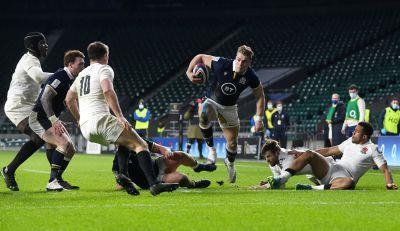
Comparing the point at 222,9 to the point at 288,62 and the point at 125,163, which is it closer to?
the point at 288,62

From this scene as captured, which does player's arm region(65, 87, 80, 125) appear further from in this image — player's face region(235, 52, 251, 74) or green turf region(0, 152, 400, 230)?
player's face region(235, 52, 251, 74)

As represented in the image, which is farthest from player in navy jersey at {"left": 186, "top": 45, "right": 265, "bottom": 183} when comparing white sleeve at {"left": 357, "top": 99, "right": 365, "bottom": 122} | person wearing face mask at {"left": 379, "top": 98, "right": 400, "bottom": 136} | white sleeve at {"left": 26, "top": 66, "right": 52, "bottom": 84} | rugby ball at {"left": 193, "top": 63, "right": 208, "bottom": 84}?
person wearing face mask at {"left": 379, "top": 98, "right": 400, "bottom": 136}

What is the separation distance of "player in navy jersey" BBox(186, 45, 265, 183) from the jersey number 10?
2.62 meters

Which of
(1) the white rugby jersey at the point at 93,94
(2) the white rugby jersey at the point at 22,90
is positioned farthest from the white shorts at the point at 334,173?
(2) the white rugby jersey at the point at 22,90

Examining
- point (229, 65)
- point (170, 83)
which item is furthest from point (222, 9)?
point (229, 65)

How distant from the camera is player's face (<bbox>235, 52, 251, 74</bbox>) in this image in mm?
12383

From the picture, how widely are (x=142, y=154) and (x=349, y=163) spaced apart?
343cm

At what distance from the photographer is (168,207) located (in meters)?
8.46

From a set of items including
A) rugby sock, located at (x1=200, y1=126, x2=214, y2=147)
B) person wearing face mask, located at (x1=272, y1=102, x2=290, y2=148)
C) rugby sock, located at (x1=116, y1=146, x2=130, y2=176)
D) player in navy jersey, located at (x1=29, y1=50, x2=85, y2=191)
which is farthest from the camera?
person wearing face mask, located at (x1=272, y1=102, x2=290, y2=148)

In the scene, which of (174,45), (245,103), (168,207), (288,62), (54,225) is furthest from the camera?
(174,45)

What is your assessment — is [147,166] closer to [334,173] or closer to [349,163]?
[334,173]

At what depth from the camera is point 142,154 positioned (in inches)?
379

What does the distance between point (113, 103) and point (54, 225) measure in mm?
2583

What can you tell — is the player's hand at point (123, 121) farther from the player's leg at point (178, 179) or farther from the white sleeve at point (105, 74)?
the player's leg at point (178, 179)
